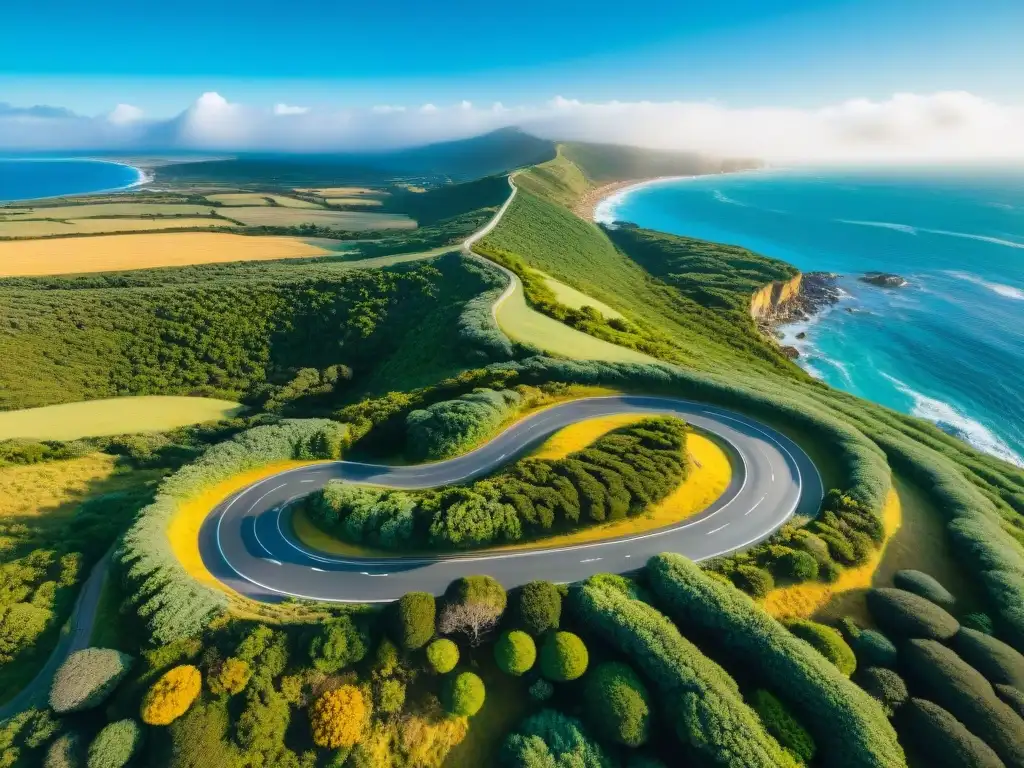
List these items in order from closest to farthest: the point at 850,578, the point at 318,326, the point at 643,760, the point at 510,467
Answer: the point at 643,760 < the point at 850,578 < the point at 510,467 < the point at 318,326

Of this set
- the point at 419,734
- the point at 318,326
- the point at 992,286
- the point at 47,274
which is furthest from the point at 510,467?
the point at 992,286

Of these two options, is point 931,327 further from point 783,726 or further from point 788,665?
point 783,726

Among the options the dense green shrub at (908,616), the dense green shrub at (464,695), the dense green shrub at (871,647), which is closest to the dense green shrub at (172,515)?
the dense green shrub at (464,695)

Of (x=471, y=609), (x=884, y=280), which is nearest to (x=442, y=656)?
(x=471, y=609)

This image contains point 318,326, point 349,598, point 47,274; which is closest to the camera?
point 349,598

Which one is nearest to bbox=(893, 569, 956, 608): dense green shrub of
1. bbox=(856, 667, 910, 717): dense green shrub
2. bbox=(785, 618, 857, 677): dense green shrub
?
bbox=(785, 618, 857, 677): dense green shrub

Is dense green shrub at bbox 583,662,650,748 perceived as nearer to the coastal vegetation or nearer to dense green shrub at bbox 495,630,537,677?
the coastal vegetation

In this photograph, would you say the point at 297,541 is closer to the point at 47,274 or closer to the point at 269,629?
the point at 269,629
